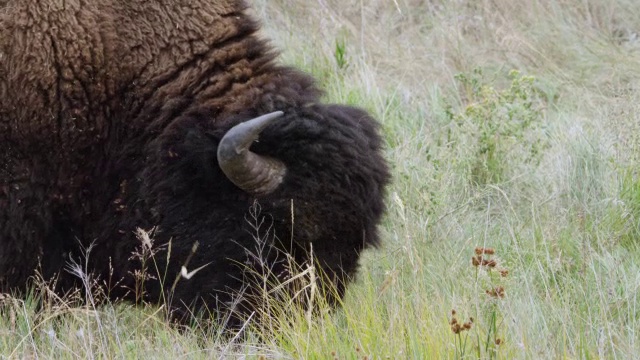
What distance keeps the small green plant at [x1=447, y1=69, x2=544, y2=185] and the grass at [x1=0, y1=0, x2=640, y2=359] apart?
16mm

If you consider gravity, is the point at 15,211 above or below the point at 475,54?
above

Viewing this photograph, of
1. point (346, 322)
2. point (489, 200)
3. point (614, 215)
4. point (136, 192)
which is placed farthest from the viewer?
point (489, 200)

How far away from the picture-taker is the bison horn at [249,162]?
14.0ft

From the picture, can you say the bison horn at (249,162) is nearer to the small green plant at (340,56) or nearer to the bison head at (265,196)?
the bison head at (265,196)

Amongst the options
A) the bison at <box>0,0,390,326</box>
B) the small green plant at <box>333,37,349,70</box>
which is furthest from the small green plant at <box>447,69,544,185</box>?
the bison at <box>0,0,390,326</box>

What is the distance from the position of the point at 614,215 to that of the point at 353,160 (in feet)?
6.47

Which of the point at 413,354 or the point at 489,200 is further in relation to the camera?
the point at 489,200

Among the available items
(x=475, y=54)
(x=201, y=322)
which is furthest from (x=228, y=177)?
(x=475, y=54)

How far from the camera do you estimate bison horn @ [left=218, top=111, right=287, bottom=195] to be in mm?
4258

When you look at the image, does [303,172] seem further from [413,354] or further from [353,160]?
[413,354]

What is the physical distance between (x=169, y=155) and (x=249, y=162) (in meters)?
0.50

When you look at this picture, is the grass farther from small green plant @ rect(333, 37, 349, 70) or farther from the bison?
the bison

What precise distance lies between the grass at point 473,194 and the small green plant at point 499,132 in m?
0.02

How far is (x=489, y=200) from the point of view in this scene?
251 inches
